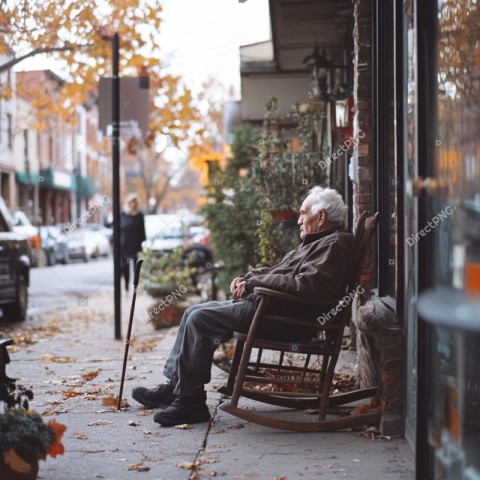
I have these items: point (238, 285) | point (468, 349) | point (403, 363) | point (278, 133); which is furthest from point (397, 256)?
point (278, 133)

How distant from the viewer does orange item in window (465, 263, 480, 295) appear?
3.09 meters

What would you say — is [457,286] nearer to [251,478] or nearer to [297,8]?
[251,478]

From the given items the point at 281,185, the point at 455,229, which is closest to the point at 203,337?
the point at 455,229

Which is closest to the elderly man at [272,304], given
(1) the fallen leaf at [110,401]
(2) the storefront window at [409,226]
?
(2) the storefront window at [409,226]

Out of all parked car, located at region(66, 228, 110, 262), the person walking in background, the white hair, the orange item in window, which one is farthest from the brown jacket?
parked car, located at region(66, 228, 110, 262)

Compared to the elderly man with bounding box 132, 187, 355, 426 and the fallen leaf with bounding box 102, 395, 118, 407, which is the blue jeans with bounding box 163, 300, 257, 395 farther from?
the fallen leaf with bounding box 102, 395, 118, 407

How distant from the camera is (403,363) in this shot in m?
5.26

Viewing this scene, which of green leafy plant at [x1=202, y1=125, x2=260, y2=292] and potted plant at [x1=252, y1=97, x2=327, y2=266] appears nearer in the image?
potted plant at [x1=252, y1=97, x2=327, y2=266]

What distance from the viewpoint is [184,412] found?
566cm

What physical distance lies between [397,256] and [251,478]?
1.68m

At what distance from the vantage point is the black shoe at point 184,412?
5633 millimetres

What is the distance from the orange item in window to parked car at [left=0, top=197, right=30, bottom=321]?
9341mm

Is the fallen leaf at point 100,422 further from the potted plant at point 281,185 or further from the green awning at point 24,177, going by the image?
the green awning at point 24,177

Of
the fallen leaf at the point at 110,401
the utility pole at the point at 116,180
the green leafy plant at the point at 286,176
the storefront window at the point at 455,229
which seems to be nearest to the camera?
the storefront window at the point at 455,229
